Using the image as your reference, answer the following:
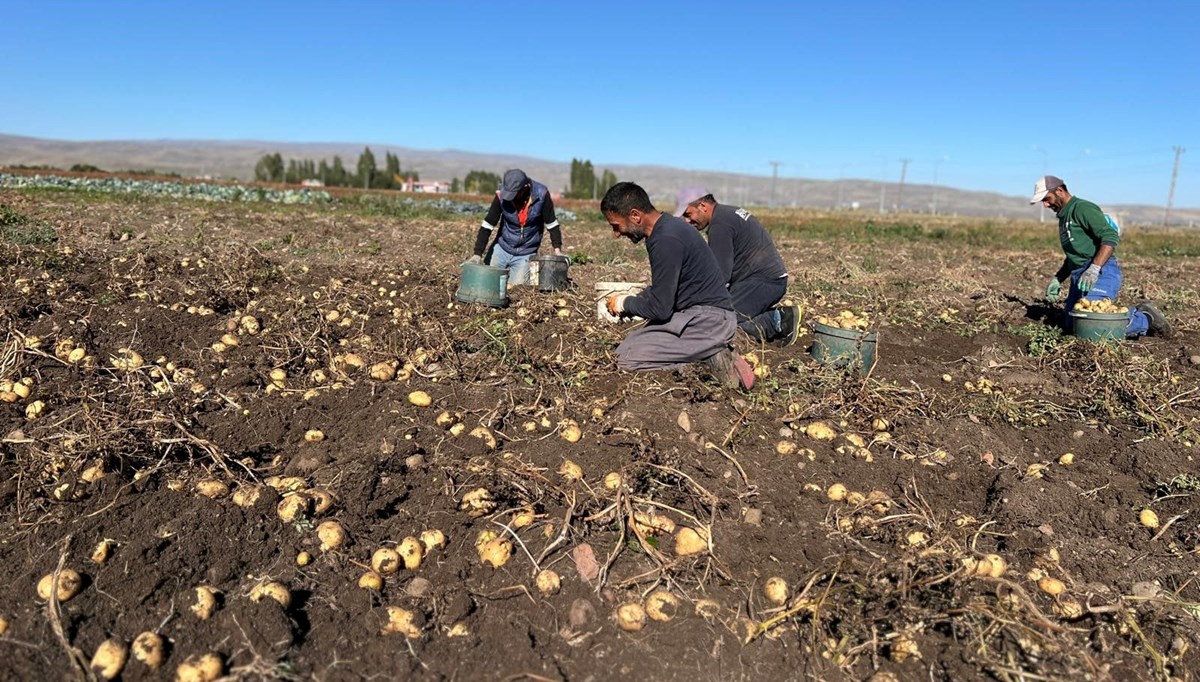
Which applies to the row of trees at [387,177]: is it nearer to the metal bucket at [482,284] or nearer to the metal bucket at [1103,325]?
the metal bucket at [482,284]

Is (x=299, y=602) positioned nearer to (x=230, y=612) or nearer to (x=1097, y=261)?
(x=230, y=612)

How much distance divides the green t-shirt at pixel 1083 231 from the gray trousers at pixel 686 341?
11.8 feet

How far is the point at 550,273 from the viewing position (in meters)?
6.70

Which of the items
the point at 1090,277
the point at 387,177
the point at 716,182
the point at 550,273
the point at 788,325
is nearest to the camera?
the point at 788,325

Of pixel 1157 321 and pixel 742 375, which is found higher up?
pixel 1157 321

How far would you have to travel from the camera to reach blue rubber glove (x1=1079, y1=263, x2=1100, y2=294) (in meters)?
6.26

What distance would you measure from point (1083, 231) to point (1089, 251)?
188 millimetres

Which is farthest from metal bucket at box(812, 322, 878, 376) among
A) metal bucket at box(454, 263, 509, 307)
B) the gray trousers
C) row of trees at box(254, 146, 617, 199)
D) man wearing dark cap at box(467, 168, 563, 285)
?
row of trees at box(254, 146, 617, 199)

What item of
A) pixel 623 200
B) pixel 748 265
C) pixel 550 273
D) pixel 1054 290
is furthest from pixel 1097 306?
pixel 550 273

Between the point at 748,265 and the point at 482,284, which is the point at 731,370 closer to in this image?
the point at 748,265

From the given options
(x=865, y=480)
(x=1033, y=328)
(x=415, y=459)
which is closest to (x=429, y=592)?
(x=415, y=459)

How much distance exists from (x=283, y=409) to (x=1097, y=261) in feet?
20.7

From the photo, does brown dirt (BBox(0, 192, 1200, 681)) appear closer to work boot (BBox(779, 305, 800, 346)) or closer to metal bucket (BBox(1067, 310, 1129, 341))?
work boot (BBox(779, 305, 800, 346))

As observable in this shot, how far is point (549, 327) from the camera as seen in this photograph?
17.9 feet
